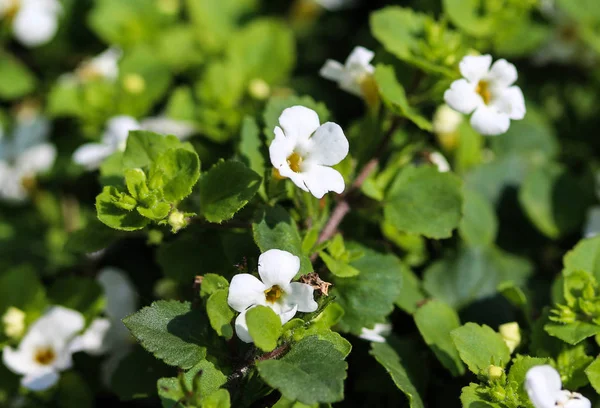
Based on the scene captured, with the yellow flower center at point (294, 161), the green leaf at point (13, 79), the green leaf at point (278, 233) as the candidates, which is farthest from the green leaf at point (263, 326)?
the green leaf at point (13, 79)

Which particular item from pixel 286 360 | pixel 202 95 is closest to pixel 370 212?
pixel 286 360

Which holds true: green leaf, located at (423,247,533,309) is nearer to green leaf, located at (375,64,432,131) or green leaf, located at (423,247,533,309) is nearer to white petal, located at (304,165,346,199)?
green leaf, located at (375,64,432,131)

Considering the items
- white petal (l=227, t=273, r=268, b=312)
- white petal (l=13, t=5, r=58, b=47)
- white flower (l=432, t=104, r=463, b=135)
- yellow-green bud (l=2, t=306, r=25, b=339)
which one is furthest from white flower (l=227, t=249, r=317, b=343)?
white petal (l=13, t=5, r=58, b=47)

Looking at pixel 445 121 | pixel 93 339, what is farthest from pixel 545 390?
pixel 93 339

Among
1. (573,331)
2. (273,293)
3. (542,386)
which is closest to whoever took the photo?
(542,386)

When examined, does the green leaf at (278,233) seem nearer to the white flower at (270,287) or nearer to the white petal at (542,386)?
the white flower at (270,287)

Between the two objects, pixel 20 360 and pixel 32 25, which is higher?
pixel 32 25

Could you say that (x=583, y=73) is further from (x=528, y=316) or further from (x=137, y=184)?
(x=137, y=184)

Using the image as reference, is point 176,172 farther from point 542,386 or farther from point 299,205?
point 542,386
